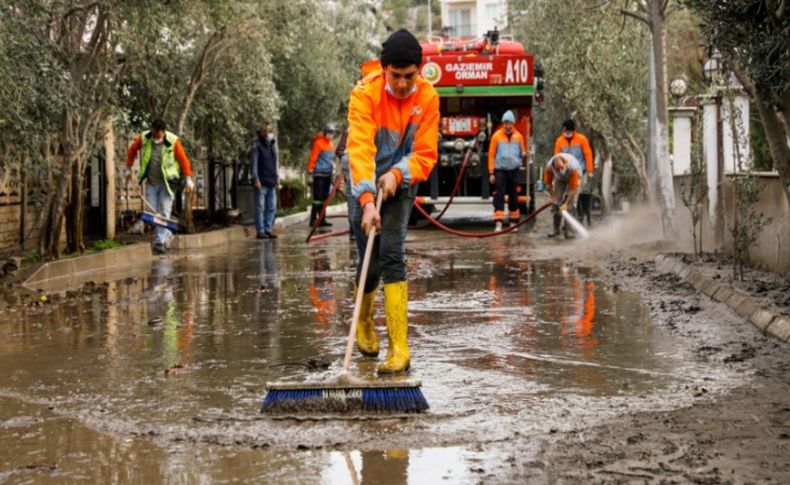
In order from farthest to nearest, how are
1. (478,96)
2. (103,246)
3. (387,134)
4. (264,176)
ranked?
(478,96), (264,176), (103,246), (387,134)

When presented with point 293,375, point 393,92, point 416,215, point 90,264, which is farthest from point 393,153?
point 416,215

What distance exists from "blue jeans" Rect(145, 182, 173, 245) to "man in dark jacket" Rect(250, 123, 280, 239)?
136 inches

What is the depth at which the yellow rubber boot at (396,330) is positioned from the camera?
6.72 m

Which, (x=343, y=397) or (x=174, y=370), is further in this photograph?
(x=174, y=370)

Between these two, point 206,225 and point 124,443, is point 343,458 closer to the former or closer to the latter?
point 124,443

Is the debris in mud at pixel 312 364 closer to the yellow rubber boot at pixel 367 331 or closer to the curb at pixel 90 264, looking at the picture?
the yellow rubber boot at pixel 367 331

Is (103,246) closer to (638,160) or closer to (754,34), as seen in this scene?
(754,34)

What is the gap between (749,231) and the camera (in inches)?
471

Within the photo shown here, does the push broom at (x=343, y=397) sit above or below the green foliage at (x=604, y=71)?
below

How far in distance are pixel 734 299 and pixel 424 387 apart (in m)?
4.11

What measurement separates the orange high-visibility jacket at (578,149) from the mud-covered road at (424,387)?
7.99 m

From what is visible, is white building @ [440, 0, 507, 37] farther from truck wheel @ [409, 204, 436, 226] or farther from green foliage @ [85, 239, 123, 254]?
green foliage @ [85, 239, 123, 254]

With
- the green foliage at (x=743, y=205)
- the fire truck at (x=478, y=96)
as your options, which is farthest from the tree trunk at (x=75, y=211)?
the fire truck at (x=478, y=96)

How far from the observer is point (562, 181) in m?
18.7
